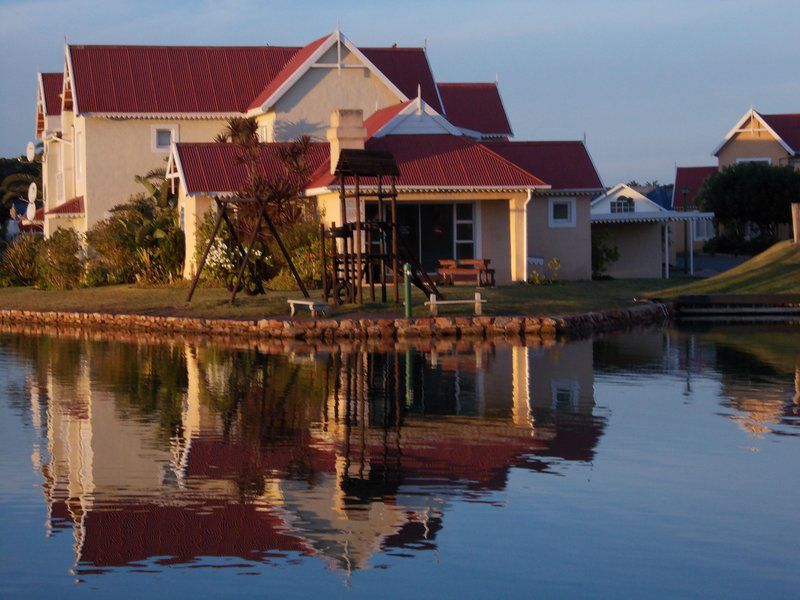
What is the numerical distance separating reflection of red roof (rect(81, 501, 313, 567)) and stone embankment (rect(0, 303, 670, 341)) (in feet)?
55.9

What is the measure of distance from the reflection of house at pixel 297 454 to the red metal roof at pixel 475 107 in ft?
99.7

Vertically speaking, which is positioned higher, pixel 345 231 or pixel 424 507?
pixel 345 231

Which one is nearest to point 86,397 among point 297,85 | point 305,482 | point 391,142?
point 305,482

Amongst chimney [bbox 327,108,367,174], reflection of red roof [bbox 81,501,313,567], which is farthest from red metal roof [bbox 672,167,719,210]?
reflection of red roof [bbox 81,501,313,567]

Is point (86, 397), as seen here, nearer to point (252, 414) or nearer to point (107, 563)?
point (252, 414)

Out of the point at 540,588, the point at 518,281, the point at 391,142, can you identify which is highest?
the point at 391,142

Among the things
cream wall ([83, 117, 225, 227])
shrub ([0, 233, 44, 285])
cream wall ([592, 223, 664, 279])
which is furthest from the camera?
shrub ([0, 233, 44, 285])

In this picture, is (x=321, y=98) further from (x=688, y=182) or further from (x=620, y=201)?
(x=688, y=182)

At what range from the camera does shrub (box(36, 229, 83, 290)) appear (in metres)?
45.0

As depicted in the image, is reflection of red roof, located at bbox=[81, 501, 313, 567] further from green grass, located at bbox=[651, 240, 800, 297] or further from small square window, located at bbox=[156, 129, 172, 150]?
small square window, located at bbox=[156, 129, 172, 150]

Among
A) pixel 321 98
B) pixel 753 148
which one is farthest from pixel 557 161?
pixel 753 148

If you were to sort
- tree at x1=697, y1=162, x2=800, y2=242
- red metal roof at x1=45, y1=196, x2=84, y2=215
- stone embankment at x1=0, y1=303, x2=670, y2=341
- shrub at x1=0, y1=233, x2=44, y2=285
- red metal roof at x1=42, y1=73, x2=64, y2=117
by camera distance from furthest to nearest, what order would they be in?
tree at x1=697, y1=162, x2=800, y2=242, red metal roof at x1=42, y1=73, x2=64, y2=117, red metal roof at x1=45, y1=196, x2=84, y2=215, shrub at x1=0, y1=233, x2=44, y2=285, stone embankment at x1=0, y1=303, x2=670, y2=341

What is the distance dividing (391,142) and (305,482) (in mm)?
26931

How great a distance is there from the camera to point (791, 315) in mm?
36031
